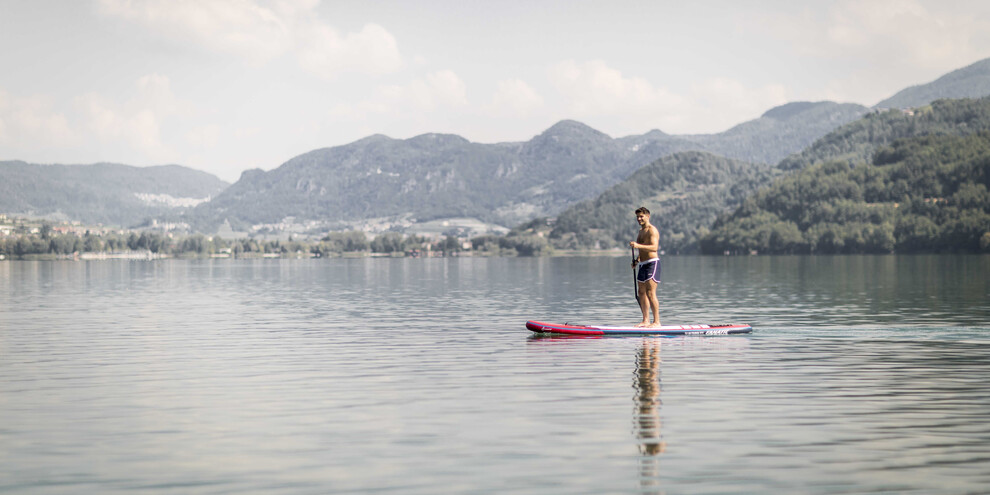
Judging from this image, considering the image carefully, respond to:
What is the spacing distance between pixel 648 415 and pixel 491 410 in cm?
401

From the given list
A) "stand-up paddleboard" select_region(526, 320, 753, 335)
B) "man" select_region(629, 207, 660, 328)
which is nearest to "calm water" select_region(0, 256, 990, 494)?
"stand-up paddleboard" select_region(526, 320, 753, 335)

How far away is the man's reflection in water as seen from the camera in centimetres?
1927

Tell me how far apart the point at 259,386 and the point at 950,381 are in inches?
809

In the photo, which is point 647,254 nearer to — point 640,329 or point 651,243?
point 651,243

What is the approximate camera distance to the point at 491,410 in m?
26.4

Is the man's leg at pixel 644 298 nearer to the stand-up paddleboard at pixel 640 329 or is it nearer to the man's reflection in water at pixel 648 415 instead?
the stand-up paddleboard at pixel 640 329

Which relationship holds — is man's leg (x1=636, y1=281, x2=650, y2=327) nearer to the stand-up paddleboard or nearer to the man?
the man

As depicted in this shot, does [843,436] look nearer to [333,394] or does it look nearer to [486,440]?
[486,440]

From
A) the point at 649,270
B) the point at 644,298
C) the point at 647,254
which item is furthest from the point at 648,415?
the point at 644,298

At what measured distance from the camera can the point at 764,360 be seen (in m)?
36.8

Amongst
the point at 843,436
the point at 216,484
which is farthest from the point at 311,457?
the point at 843,436

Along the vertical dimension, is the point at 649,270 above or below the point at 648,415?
above

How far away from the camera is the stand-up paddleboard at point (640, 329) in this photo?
142ft

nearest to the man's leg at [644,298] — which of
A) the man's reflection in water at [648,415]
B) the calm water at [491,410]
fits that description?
the calm water at [491,410]
